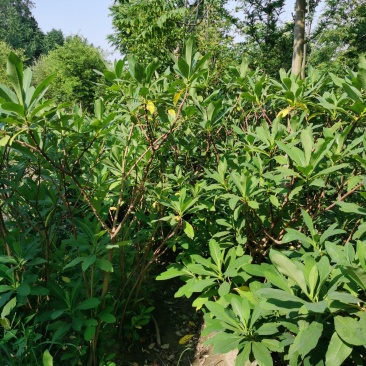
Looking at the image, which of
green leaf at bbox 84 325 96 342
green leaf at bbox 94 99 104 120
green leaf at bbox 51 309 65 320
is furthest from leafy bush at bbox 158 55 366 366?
green leaf at bbox 94 99 104 120

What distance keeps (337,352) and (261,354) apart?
0.33 meters

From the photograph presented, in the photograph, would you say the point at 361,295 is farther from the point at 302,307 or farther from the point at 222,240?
the point at 222,240

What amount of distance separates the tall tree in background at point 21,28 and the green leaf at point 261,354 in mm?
73796

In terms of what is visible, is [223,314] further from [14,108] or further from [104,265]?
[14,108]

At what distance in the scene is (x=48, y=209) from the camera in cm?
198

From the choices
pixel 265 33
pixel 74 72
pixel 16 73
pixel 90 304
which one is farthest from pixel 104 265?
pixel 74 72

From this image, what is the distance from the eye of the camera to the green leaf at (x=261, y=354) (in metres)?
1.37

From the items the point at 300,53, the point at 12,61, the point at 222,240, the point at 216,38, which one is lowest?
the point at 222,240

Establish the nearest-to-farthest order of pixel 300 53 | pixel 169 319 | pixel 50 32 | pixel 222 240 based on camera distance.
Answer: pixel 222 240 < pixel 169 319 < pixel 300 53 < pixel 50 32

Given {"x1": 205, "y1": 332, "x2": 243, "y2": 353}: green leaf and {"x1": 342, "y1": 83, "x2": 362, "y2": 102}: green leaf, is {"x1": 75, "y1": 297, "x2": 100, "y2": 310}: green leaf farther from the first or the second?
A: {"x1": 342, "y1": 83, "x2": 362, "y2": 102}: green leaf

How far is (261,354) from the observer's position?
140 cm

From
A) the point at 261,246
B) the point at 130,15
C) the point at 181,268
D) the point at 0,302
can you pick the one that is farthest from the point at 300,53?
the point at 130,15

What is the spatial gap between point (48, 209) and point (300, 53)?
3350 millimetres

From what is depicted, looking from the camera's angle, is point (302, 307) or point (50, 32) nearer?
point (302, 307)
